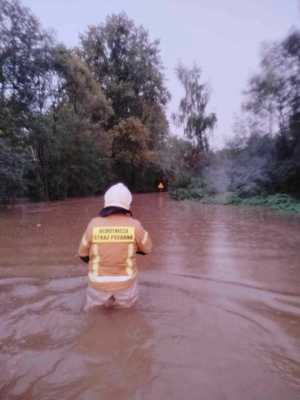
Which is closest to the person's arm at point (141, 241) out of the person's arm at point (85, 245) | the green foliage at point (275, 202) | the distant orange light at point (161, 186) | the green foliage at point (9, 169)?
the person's arm at point (85, 245)

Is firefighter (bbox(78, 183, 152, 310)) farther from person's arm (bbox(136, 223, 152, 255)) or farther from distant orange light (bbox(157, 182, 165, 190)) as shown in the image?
distant orange light (bbox(157, 182, 165, 190))

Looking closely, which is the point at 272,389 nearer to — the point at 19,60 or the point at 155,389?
the point at 155,389

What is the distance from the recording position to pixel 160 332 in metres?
2.66

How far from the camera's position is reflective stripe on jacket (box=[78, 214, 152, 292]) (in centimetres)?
276

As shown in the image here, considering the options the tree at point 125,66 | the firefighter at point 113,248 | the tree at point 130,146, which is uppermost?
the tree at point 125,66

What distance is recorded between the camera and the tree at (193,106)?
23.4 meters

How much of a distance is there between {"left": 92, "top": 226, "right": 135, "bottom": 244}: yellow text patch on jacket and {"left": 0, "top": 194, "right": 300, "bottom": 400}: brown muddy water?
67 cm

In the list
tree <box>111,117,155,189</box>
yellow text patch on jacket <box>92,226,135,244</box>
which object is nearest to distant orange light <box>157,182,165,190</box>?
tree <box>111,117,155,189</box>

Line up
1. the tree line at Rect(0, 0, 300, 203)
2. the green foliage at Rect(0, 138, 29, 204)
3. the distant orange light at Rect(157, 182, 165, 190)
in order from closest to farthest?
the green foliage at Rect(0, 138, 29, 204)
the tree line at Rect(0, 0, 300, 203)
the distant orange light at Rect(157, 182, 165, 190)

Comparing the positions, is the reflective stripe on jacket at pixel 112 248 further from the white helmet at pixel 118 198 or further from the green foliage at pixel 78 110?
the green foliage at pixel 78 110

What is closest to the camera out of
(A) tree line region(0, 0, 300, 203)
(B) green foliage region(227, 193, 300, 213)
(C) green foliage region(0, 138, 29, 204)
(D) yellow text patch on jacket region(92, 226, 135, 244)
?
(D) yellow text patch on jacket region(92, 226, 135, 244)

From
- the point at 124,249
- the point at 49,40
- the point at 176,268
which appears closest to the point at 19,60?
the point at 49,40

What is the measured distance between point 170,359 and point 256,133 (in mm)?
14913

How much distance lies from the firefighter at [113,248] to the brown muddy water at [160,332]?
0.21 m
